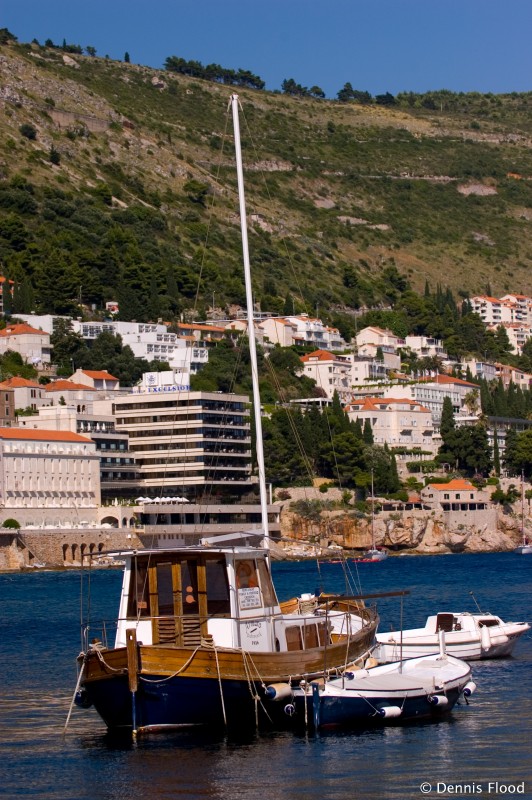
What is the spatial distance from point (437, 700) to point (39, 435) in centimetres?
10177

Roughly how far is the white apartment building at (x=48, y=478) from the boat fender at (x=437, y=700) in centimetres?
9198

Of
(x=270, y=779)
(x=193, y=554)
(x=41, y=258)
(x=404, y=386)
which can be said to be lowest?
(x=270, y=779)

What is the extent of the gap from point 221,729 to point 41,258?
157275mm

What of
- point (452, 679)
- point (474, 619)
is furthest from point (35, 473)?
point (452, 679)

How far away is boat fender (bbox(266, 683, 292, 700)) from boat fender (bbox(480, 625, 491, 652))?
1760 cm

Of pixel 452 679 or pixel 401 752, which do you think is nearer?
pixel 401 752

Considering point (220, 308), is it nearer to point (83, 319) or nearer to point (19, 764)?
point (83, 319)

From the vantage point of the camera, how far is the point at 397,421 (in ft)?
567

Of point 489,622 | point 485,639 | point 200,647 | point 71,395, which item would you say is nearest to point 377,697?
point 200,647

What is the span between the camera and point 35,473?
134250 mm

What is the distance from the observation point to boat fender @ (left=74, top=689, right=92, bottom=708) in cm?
3541

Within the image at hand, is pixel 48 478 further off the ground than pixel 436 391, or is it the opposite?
pixel 436 391

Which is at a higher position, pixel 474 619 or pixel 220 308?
pixel 220 308

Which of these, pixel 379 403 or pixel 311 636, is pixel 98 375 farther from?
pixel 311 636
